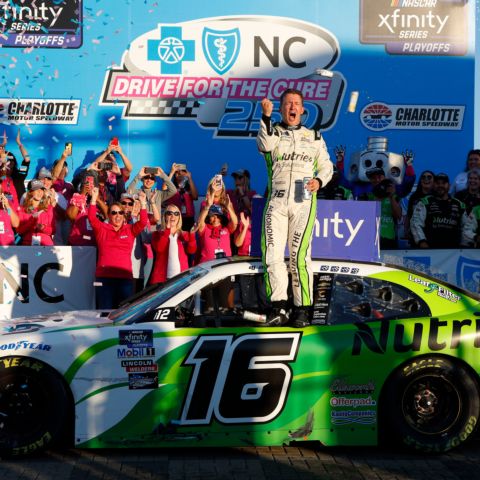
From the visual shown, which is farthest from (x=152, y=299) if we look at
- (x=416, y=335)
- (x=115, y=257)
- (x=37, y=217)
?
(x=37, y=217)

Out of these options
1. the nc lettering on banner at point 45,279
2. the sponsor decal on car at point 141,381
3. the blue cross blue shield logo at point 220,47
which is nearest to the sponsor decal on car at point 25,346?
the sponsor decal on car at point 141,381

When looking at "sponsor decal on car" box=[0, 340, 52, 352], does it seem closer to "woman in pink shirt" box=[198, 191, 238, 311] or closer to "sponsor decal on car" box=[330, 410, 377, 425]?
"sponsor decal on car" box=[330, 410, 377, 425]

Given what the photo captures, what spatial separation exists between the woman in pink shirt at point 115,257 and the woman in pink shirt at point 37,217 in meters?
1.04

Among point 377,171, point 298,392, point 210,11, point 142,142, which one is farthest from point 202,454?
point 210,11

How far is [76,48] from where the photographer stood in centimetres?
1368

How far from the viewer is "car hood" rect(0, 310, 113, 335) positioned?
6.39m

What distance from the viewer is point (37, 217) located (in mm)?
10625

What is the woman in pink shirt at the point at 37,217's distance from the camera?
34.5 ft

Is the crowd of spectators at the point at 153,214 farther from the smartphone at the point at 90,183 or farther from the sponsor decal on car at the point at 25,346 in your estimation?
the sponsor decal on car at the point at 25,346

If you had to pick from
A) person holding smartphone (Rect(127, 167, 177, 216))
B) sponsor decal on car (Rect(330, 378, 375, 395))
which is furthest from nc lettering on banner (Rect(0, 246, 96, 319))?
sponsor decal on car (Rect(330, 378, 375, 395))

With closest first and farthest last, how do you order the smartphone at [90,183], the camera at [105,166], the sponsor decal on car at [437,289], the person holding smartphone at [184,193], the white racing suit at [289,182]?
1. the sponsor decal on car at [437,289]
2. the white racing suit at [289,182]
3. the smartphone at [90,183]
4. the person holding smartphone at [184,193]
5. the camera at [105,166]

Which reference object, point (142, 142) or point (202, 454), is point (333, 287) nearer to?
point (202, 454)

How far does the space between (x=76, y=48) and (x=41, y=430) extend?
8.74 meters

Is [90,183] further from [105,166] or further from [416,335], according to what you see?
[416,335]
